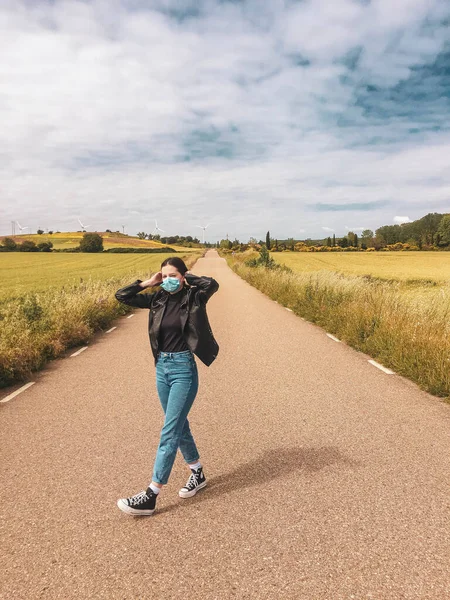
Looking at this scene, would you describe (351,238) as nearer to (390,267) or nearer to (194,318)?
(390,267)

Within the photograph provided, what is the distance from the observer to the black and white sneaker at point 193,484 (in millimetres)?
3646

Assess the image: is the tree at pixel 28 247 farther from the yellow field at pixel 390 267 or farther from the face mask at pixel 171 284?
the face mask at pixel 171 284

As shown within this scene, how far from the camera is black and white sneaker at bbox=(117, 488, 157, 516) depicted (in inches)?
131

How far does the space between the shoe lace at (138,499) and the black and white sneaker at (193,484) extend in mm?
391

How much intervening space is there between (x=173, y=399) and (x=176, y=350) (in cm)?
39

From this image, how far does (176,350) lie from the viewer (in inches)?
140

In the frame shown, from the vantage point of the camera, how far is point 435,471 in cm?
402

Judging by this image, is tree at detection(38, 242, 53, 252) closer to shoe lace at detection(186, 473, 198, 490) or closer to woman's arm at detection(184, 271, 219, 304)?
woman's arm at detection(184, 271, 219, 304)

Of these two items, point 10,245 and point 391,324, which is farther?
point 10,245

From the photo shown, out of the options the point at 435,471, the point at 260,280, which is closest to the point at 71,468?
the point at 435,471

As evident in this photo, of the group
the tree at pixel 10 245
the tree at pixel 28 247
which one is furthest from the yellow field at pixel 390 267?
the tree at pixel 10 245

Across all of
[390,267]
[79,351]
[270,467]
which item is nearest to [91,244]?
[390,267]

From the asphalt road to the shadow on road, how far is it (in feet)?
0.06

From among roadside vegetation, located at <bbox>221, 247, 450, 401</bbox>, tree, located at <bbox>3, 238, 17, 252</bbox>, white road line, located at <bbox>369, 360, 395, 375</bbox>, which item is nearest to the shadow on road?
roadside vegetation, located at <bbox>221, 247, 450, 401</bbox>
